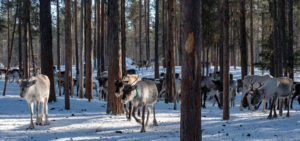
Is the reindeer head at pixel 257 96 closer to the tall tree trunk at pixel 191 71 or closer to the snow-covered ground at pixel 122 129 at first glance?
the snow-covered ground at pixel 122 129

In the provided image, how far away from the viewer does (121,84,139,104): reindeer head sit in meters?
8.97

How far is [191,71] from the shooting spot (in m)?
5.73

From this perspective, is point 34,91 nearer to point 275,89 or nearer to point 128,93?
point 128,93

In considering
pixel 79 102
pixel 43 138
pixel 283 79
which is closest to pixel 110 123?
pixel 43 138

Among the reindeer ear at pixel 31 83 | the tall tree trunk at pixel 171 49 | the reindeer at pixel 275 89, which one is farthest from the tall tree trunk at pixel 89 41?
the reindeer at pixel 275 89

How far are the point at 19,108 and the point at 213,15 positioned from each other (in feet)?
58.0

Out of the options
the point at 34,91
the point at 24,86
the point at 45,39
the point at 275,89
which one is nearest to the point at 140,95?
the point at 34,91

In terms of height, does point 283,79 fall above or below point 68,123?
above

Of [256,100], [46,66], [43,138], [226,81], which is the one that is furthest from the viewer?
[46,66]

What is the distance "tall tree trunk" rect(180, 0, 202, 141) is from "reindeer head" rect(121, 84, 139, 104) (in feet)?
11.1

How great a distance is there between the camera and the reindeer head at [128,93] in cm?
897

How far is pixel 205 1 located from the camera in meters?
25.1

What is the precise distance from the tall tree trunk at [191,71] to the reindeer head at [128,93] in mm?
3385

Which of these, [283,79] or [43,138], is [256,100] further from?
[43,138]
